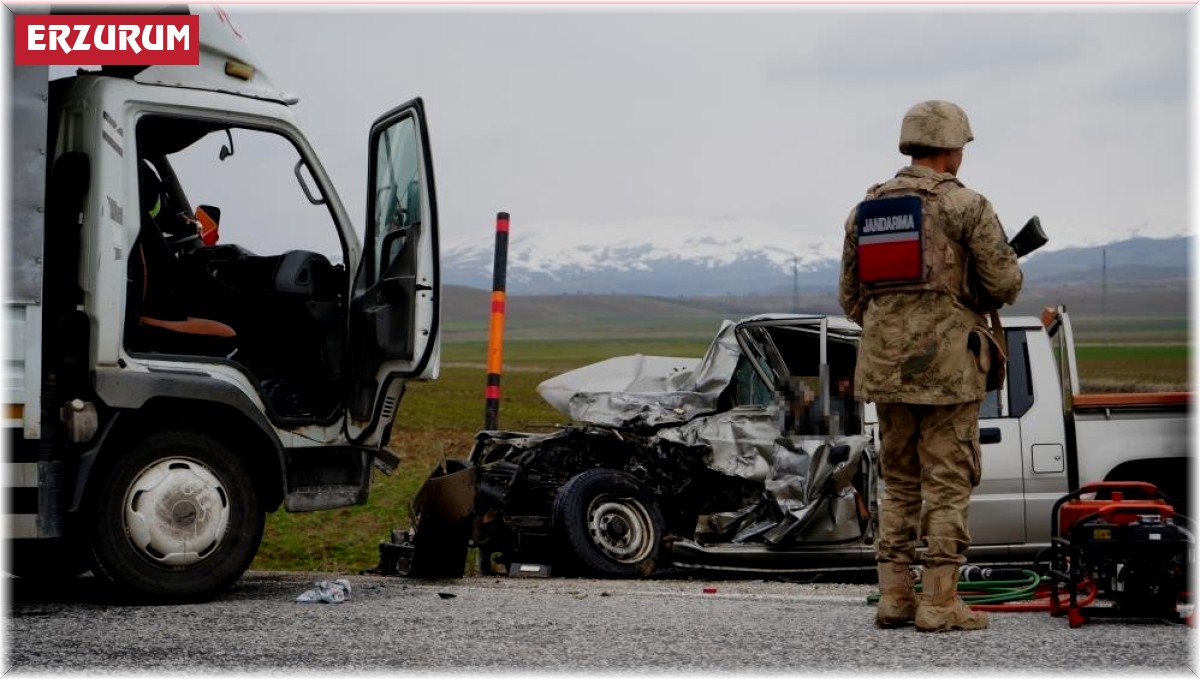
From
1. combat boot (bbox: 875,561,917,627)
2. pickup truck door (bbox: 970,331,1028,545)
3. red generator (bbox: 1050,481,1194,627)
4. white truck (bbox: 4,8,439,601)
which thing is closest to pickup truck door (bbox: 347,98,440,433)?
white truck (bbox: 4,8,439,601)

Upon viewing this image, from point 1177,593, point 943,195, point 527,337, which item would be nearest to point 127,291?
point 943,195

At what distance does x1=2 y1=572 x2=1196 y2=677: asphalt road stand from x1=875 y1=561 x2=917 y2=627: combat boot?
9 cm

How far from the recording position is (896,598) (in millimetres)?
6168

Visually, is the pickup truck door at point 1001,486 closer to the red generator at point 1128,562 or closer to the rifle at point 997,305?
the red generator at point 1128,562

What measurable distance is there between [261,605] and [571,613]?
4.90 ft

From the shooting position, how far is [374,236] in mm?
8328

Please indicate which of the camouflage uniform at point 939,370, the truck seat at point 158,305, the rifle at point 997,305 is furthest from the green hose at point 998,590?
the truck seat at point 158,305

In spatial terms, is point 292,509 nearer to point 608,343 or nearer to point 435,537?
point 435,537

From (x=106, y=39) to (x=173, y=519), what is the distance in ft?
7.39

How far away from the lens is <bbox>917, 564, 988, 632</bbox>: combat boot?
19.6 feet

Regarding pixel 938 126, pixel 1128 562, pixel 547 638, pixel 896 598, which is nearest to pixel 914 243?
pixel 938 126

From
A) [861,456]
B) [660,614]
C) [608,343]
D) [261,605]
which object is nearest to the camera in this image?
[660,614]

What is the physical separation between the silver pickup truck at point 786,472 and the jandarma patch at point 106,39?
8.92 ft

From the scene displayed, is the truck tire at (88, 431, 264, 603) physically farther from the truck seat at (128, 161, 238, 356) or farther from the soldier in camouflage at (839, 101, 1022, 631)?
the soldier in camouflage at (839, 101, 1022, 631)
